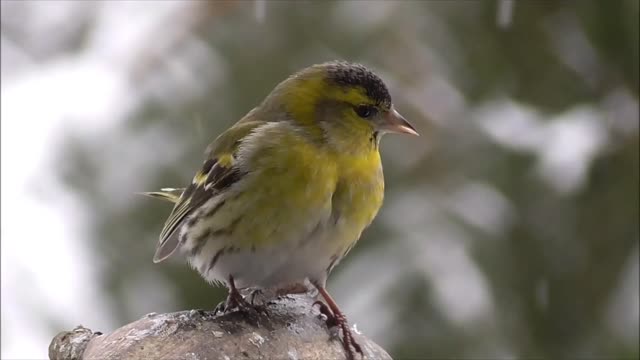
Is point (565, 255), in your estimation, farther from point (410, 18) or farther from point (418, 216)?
point (410, 18)

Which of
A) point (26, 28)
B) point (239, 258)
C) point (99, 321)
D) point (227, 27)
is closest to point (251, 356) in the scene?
point (239, 258)

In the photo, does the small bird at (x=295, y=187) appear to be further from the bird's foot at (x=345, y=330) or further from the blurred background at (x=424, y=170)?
the blurred background at (x=424, y=170)

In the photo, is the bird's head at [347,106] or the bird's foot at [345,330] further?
the bird's head at [347,106]

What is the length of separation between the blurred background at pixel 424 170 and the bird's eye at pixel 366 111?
68 centimetres

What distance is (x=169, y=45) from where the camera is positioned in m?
2.43

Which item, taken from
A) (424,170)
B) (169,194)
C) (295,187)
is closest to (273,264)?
(295,187)

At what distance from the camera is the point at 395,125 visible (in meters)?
1.63

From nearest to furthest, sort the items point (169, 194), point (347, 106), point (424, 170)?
point (347, 106) < point (169, 194) < point (424, 170)

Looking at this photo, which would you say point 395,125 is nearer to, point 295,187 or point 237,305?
point 295,187

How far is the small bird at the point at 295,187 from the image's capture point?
5.07 feet

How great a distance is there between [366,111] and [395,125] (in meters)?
0.06

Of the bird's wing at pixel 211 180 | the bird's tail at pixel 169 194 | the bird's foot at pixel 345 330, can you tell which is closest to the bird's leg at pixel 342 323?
the bird's foot at pixel 345 330

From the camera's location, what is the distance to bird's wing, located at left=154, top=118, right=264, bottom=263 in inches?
64.9

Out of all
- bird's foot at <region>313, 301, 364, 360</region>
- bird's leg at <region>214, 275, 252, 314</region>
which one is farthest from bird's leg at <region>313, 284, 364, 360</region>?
bird's leg at <region>214, 275, 252, 314</region>
